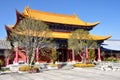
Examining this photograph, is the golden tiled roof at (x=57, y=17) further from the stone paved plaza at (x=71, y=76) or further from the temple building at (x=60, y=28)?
the stone paved plaza at (x=71, y=76)

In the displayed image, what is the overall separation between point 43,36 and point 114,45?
25.4 meters

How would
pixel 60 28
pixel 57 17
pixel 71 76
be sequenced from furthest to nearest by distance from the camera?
1. pixel 57 17
2. pixel 60 28
3. pixel 71 76

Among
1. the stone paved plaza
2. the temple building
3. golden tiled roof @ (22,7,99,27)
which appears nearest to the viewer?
the stone paved plaza

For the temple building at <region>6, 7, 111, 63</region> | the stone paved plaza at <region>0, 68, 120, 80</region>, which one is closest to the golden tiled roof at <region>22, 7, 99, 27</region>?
the temple building at <region>6, 7, 111, 63</region>

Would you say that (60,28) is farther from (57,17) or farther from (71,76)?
(71,76)

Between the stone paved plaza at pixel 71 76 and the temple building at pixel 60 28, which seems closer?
the stone paved plaza at pixel 71 76

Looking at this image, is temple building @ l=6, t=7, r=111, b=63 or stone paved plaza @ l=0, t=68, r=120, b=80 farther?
temple building @ l=6, t=7, r=111, b=63

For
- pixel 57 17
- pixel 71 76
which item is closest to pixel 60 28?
pixel 57 17

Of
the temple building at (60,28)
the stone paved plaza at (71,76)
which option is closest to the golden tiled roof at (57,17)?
the temple building at (60,28)

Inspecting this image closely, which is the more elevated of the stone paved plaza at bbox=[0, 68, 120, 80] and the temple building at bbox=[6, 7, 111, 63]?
the temple building at bbox=[6, 7, 111, 63]

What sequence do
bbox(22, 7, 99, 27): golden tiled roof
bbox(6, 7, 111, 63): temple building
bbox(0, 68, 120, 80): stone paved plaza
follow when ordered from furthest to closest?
bbox(22, 7, 99, 27): golden tiled roof → bbox(6, 7, 111, 63): temple building → bbox(0, 68, 120, 80): stone paved plaza

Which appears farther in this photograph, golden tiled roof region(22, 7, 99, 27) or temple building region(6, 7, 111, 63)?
golden tiled roof region(22, 7, 99, 27)

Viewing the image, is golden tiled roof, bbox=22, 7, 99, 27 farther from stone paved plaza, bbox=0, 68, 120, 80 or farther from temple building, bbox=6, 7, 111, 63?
stone paved plaza, bbox=0, 68, 120, 80

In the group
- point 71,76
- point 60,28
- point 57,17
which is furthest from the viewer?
point 57,17
